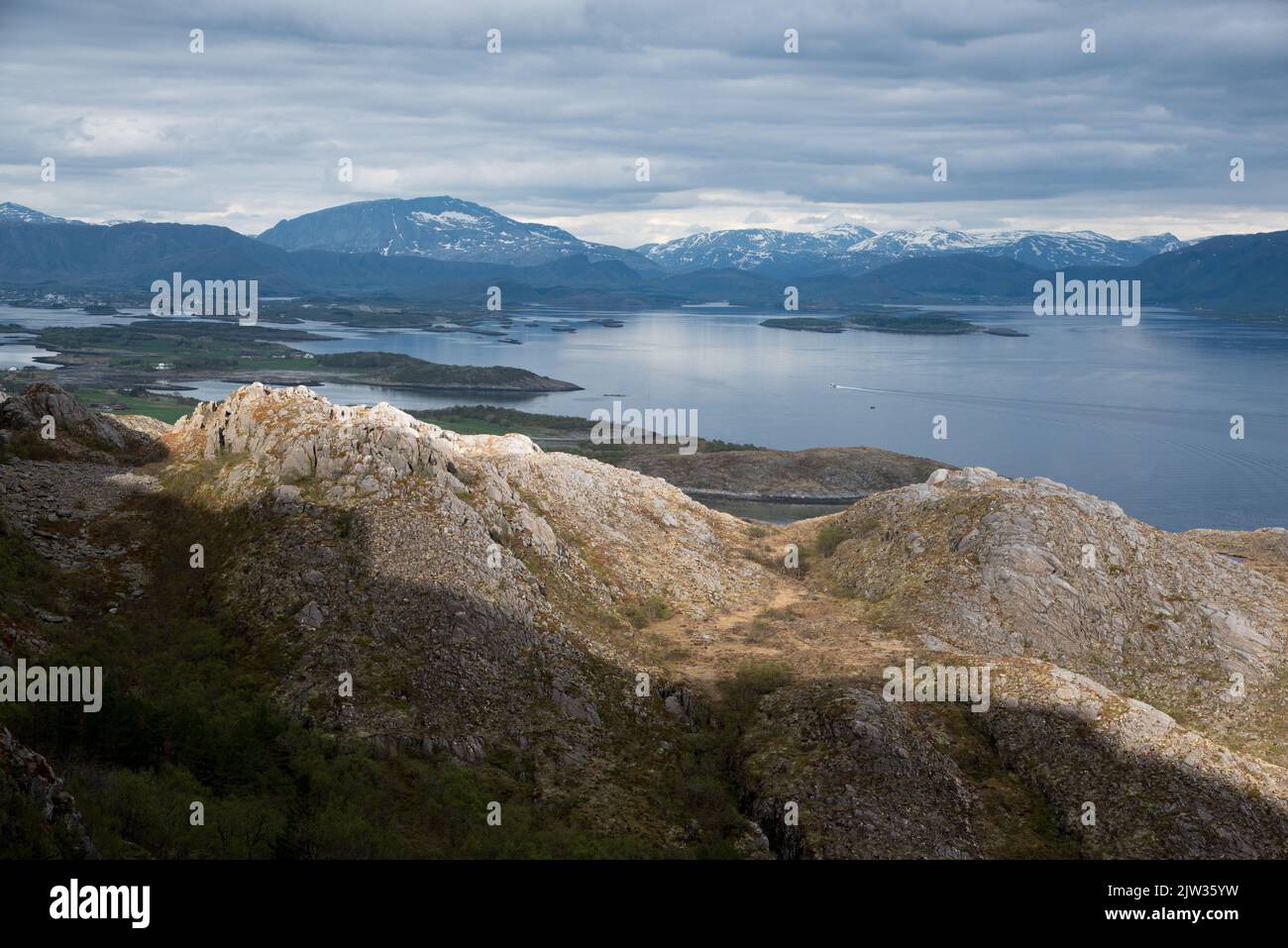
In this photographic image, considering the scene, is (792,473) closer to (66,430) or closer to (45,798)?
(66,430)

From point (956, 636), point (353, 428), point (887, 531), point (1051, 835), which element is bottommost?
point (1051, 835)

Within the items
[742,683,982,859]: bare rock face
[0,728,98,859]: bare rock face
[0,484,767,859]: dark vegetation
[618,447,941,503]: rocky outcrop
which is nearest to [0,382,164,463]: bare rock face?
[0,484,767,859]: dark vegetation

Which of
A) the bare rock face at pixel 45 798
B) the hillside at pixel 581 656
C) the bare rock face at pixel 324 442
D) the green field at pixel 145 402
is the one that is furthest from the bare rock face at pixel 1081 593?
the green field at pixel 145 402

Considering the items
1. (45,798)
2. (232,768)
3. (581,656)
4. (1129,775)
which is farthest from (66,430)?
(1129,775)

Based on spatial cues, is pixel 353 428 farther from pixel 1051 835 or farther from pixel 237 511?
pixel 1051 835

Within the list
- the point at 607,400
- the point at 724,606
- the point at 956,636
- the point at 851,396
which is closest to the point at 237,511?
the point at 724,606

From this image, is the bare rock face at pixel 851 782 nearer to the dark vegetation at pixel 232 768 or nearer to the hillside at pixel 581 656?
the hillside at pixel 581 656
